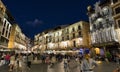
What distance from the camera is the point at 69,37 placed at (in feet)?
154

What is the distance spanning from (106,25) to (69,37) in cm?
1633

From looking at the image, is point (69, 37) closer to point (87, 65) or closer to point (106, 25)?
point (106, 25)

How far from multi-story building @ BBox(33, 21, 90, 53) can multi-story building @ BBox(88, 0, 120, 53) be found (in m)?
5.37

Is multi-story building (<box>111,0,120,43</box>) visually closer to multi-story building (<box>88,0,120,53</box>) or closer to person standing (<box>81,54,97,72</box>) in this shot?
multi-story building (<box>88,0,120,53</box>)

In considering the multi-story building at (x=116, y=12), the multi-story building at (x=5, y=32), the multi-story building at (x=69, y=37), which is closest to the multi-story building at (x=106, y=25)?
the multi-story building at (x=116, y=12)

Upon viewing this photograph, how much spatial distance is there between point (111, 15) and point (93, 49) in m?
10.3

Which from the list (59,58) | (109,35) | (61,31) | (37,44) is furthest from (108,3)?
(37,44)

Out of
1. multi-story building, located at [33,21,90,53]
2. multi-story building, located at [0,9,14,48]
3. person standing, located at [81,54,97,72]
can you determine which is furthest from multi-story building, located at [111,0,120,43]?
multi-story building, located at [0,9,14,48]

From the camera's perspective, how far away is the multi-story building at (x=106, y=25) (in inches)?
1217

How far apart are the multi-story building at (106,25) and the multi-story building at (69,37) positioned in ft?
17.6

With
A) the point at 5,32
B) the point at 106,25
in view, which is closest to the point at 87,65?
the point at 106,25

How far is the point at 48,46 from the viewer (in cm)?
5694

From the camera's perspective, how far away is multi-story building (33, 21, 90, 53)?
42516 millimetres

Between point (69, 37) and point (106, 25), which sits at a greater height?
point (106, 25)
